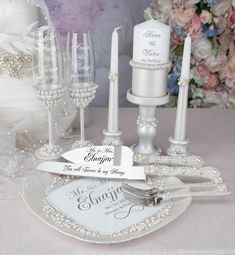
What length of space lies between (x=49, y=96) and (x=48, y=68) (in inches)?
2.0

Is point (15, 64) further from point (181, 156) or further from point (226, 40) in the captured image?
point (226, 40)

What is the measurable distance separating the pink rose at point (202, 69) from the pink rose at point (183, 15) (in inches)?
4.5

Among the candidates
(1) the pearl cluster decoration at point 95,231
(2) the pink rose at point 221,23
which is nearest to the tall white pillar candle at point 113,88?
(1) the pearl cluster decoration at point 95,231

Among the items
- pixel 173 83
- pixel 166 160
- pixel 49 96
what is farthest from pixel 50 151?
pixel 173 83

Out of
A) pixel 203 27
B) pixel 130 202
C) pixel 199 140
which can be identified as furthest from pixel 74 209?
pixel 203 27

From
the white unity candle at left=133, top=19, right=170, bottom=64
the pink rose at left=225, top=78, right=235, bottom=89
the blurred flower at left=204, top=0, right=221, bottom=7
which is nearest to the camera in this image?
the white unity candle at left=133, top=19, right=170, bottom=64

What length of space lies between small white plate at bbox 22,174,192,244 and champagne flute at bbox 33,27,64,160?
14 centimetres

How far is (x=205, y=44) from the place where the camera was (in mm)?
1082

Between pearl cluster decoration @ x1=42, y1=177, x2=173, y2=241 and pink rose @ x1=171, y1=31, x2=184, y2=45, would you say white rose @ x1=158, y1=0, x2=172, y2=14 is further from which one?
pearl cluster decoration @ x1=42, y1=177, x2=173, y2=241

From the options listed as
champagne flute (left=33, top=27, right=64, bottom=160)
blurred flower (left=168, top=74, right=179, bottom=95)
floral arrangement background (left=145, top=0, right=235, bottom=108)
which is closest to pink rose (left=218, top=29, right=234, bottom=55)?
floral arrangement background (left=145, top=0, right=235, bottom=108)

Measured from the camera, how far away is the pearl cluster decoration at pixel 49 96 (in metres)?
0.81

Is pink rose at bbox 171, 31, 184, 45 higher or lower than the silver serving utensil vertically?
higher

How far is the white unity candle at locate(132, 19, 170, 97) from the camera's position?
0.80 m

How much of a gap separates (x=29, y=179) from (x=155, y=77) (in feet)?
0.91
